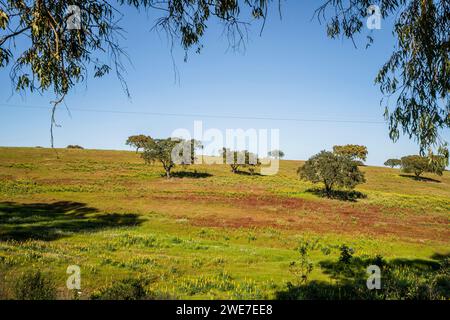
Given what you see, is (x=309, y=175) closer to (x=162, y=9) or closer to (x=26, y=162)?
(x=162, y=9)

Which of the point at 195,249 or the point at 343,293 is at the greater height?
the point at 343,293

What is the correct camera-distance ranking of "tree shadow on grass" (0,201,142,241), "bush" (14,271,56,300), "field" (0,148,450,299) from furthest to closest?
"tree shadow on grass" (0,201,142,241)
"field" (0,148,450,299)
"bush" (14,271,56,300)

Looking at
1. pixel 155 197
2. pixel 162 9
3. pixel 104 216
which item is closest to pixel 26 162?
pixel 155 197

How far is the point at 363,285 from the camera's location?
35.8ft

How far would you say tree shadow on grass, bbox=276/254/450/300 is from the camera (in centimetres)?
912

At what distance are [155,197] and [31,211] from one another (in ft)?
55.1

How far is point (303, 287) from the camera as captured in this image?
36.2 ft

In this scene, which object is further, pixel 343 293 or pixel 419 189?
pixel 419 189

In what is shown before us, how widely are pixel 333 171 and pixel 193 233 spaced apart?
34.3 m

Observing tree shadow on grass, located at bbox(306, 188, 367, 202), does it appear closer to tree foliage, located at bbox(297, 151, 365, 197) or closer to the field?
the field

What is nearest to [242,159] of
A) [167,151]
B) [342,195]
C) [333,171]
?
[167,151]

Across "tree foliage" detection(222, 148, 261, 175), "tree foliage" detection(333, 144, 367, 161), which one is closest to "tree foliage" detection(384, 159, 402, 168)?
"tree foliage" detection(333, 144, 367, 161)

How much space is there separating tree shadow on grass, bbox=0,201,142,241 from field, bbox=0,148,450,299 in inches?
3.2

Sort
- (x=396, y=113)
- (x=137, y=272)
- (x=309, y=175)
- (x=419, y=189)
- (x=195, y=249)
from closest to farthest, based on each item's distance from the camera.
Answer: (x=396, y=113) → (x=137, y=272) → (x=195, y=249) → (x=309, y=175) → (x=419, y=189)
